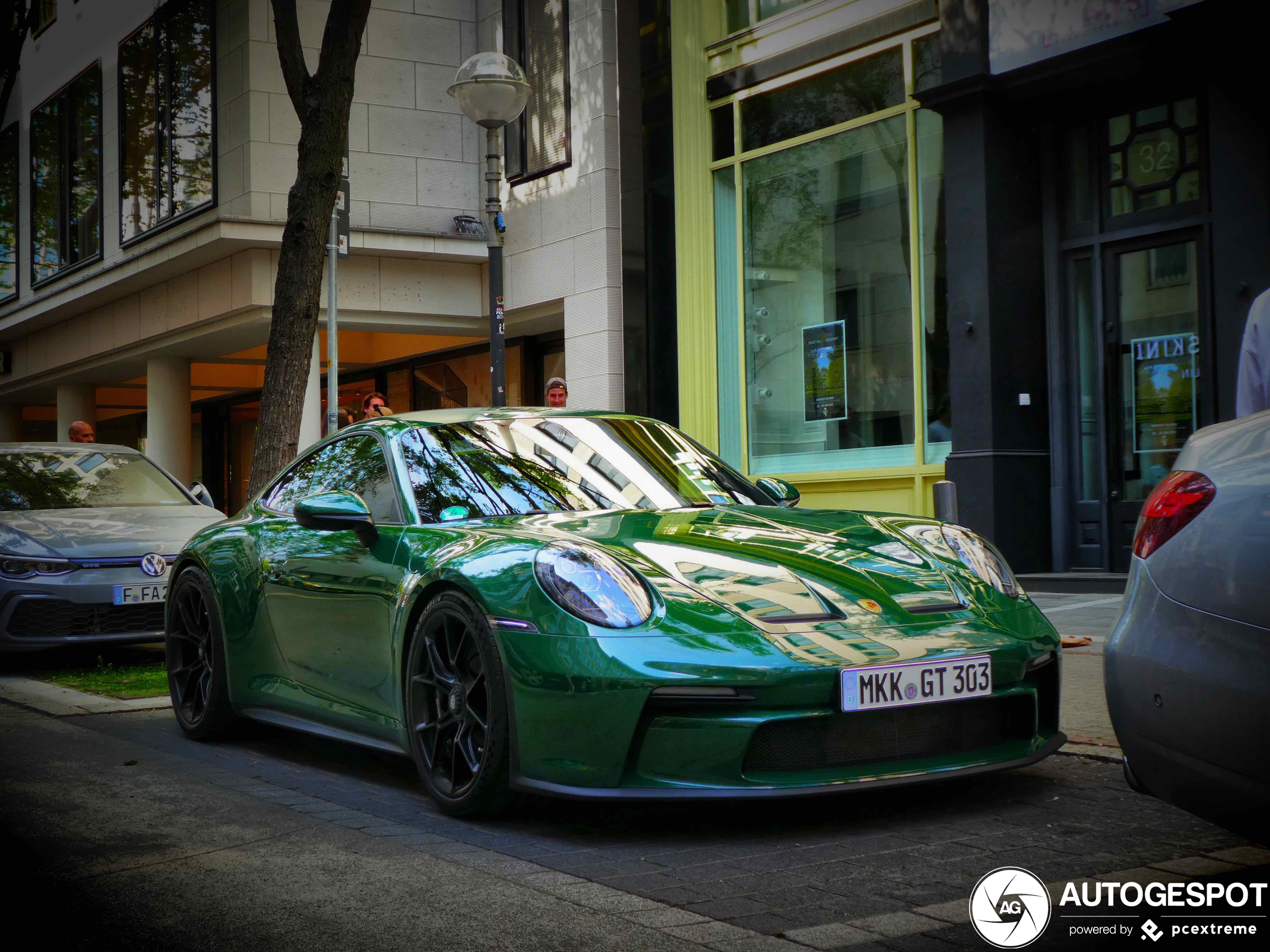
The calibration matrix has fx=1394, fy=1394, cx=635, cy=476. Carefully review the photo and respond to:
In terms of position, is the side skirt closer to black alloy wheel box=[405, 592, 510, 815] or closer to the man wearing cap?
black alloy wheel box=[405, 592, 510, 815]

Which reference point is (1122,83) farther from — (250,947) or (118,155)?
(118,155)

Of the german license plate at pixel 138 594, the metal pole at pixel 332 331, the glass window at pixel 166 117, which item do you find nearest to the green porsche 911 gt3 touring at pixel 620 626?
the german license plate at pixel 138 594

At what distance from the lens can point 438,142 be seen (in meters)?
17.8

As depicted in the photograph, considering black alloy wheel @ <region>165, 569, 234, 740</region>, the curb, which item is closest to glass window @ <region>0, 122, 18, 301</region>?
the curb

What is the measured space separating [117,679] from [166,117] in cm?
1258

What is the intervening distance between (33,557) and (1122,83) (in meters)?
8.68

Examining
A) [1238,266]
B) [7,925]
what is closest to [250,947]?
[7,925]

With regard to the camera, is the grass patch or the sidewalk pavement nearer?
the sidewalk pavement

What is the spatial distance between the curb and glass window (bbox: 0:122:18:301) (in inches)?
802

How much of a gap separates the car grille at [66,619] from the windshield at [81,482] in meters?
1.27

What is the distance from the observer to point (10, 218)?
26719mm

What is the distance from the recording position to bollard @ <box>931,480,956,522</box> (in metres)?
7.35

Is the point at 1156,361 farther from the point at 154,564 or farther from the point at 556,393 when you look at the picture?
the point at 154,564

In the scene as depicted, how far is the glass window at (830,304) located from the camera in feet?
42.2
